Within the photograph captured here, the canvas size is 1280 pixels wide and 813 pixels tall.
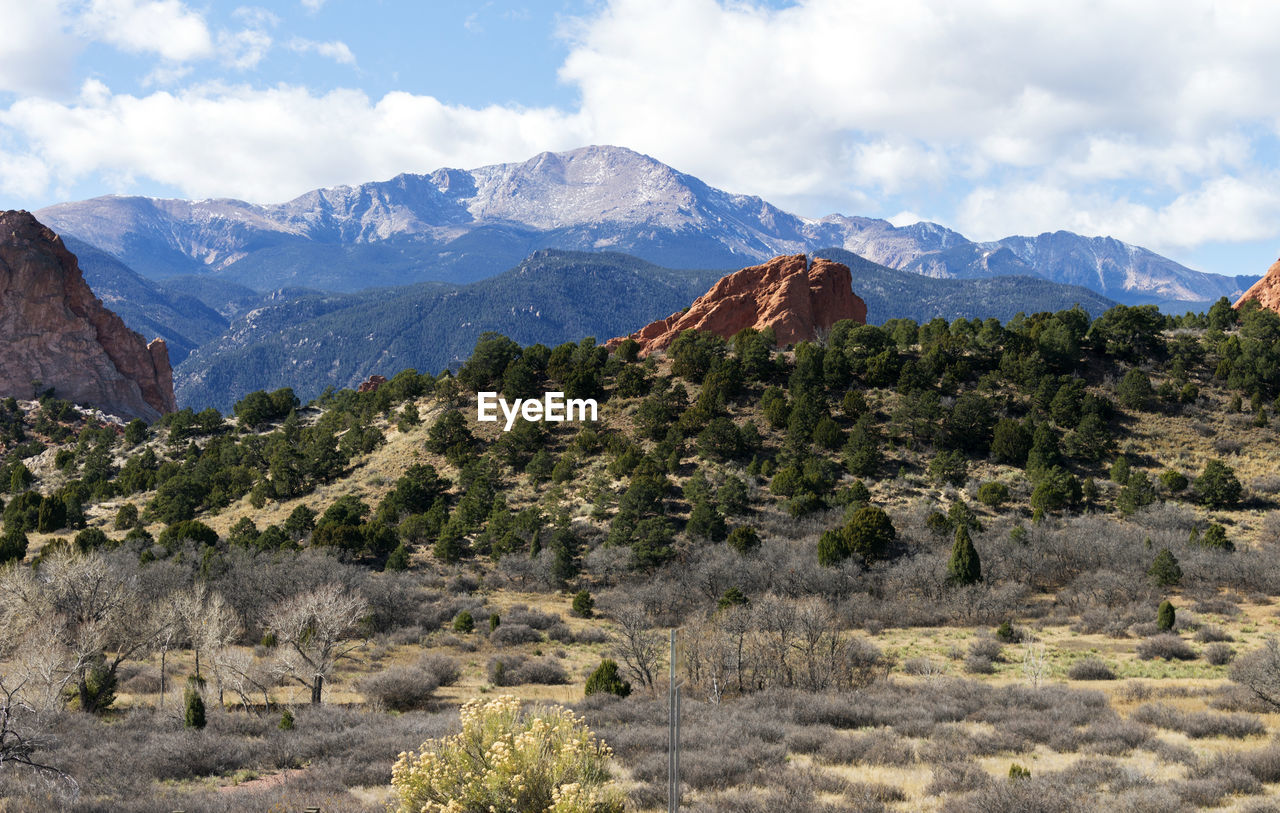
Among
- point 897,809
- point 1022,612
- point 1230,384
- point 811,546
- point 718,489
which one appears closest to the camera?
point 897,809

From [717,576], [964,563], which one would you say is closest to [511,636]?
[717,576]

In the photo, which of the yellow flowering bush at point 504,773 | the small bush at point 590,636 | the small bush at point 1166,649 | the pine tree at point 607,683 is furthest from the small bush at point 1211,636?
the yellow flowering bush at point 504,773

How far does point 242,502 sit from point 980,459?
55600 millimetres

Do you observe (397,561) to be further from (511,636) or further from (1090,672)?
(1090,672)

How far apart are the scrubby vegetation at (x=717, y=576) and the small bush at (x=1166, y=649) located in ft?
0.71

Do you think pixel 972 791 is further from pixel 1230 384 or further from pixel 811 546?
pixel 1230 384

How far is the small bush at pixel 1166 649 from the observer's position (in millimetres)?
27547

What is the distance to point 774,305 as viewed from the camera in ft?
259

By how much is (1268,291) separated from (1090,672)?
71.2 meters

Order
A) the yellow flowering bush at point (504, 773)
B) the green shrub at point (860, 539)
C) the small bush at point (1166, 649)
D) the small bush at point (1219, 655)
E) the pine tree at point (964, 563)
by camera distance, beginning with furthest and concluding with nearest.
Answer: the green shrub at point (860, 539)
the pine tree at point (964, 563)
the small bush at point (1166, 649)
the small bush at point (1219, 655)
the yellow flowering bush at point (504, 773)

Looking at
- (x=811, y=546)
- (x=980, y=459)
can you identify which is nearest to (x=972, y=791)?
(x=811, y=546)

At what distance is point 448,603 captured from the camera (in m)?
39.3

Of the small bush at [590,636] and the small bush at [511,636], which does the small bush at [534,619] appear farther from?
the small bush at [590,636]

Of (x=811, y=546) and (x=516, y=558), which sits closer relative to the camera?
(x=811, y=546)
